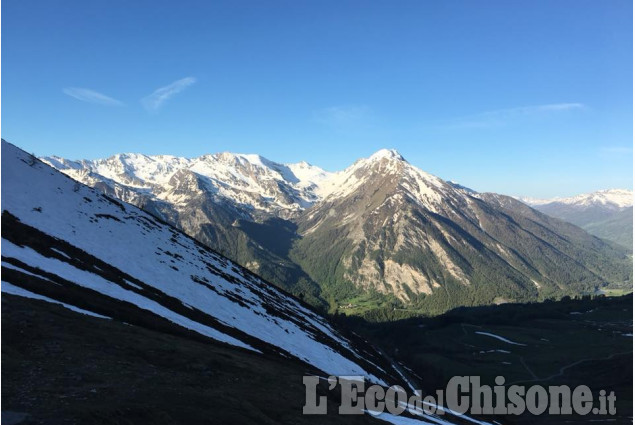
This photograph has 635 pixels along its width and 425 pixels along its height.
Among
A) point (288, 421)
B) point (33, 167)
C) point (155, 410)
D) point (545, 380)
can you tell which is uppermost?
point (33, 167)

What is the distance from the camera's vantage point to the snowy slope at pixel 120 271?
37.4 m

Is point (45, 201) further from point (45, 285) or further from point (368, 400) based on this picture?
point (368, 400)

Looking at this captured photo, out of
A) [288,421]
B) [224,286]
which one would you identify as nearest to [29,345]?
[288,421]

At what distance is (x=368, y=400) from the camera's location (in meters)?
40.9

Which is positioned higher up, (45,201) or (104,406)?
(45,201)

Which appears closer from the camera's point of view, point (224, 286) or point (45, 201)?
point (45, 201)

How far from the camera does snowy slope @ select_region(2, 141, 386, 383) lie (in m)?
37.4

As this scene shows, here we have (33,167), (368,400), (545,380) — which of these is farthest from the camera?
(545,380)

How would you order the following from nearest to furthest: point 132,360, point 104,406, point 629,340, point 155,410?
1. point 104,406
2. point 155,410
3. point 132,360
4. point 629,340

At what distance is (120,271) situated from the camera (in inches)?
2263

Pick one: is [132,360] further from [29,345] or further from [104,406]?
[104,406]

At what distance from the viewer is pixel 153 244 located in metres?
85.2

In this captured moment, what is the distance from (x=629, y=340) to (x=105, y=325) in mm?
260199

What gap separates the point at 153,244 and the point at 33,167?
118 feet
